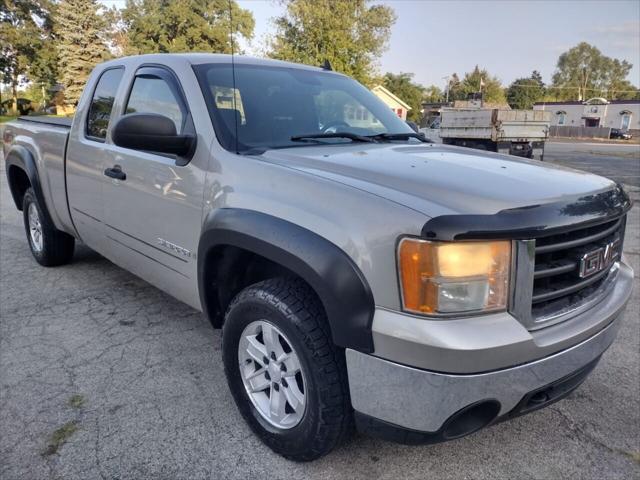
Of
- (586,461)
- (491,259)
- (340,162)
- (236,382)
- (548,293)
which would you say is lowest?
(586,461)

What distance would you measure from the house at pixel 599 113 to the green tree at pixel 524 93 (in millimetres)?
24331

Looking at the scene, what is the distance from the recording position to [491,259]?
5.63 feet

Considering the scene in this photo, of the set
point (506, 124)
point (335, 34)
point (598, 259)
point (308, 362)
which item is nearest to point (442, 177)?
point (598, 259)

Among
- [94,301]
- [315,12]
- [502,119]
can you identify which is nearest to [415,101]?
[315,12]

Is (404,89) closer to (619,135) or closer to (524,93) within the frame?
(619,135)

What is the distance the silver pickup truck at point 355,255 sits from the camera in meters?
1.71

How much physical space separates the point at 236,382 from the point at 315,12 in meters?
32.7

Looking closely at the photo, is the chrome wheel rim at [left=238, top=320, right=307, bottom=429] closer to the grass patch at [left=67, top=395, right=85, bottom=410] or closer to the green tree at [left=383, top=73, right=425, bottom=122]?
the grass patch at [left=67, top=395, right=85, bottom=410]

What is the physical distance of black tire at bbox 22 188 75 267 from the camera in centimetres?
460

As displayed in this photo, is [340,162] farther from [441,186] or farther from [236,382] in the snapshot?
[236,382]

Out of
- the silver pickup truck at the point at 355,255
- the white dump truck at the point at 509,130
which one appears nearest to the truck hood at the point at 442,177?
the silver pickup truck at the point at 355,255

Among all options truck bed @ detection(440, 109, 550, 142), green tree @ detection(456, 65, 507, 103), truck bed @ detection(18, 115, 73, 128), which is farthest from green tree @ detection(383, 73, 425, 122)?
truck bed @ detection(18, 115, 73, 128)

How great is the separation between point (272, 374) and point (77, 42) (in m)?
45.0

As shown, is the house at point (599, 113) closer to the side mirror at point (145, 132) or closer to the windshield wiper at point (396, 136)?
the windshield wiper at point (396, 136)
